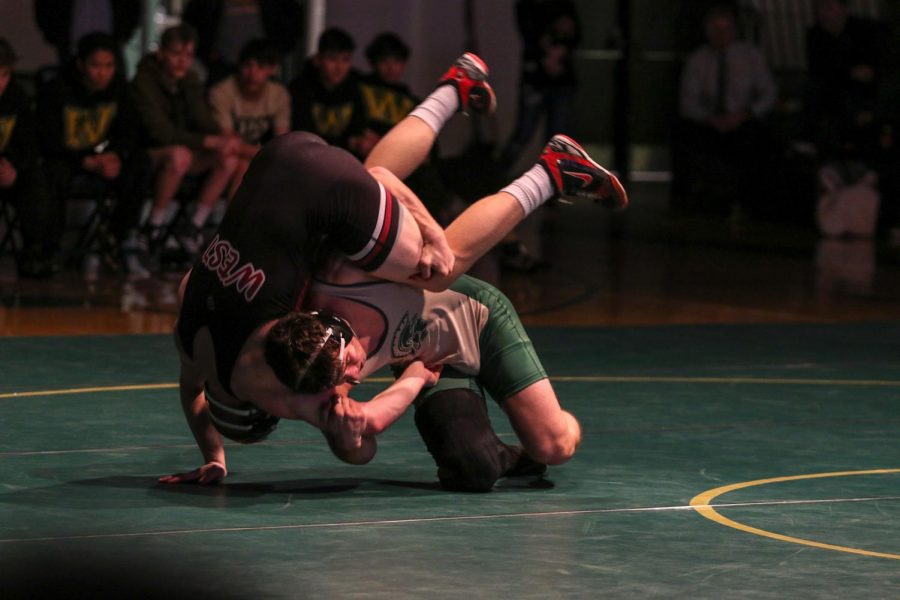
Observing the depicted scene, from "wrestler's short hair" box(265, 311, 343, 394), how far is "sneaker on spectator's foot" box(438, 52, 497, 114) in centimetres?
148

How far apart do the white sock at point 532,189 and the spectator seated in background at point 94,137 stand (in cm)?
426

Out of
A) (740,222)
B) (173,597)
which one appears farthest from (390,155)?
(740,222)

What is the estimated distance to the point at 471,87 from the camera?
5.43m

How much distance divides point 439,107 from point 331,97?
15.0 feet

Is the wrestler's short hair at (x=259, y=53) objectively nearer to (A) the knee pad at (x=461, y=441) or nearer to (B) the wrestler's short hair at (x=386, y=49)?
(B) the wrestler's short hair at (x=386, y=49)

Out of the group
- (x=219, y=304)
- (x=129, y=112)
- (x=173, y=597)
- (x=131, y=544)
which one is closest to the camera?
(x=173, y=597)

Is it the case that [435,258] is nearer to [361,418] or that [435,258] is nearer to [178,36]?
[361,418]

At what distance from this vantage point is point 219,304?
14.1 ft

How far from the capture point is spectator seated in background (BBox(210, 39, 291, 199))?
9.70 m

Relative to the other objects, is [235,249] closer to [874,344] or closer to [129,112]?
[874,344]

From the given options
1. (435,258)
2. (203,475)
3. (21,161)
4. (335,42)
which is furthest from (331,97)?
(203,475)

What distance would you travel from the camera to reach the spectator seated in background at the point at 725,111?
13414 millimetres

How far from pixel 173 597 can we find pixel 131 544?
443 mm

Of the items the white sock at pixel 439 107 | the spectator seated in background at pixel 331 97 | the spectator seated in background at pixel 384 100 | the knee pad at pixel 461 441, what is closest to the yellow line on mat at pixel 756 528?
the knee pad at pixel 461 441
